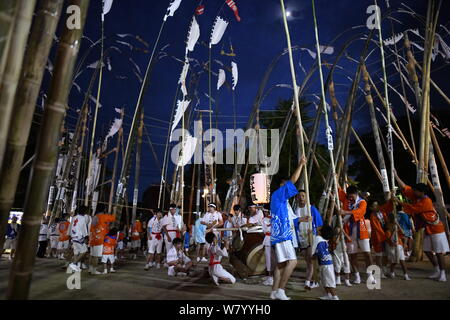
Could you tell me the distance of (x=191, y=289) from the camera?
262 inches

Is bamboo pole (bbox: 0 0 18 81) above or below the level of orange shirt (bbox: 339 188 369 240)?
above

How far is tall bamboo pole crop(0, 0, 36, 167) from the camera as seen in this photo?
260cm

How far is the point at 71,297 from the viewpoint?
17.7 ft

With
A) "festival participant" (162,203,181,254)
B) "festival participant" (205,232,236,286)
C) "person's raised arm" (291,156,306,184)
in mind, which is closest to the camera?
"person's raised arm" (291,156,306,184)

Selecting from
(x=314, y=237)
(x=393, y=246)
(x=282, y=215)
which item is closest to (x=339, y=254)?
(x=314, y=237)

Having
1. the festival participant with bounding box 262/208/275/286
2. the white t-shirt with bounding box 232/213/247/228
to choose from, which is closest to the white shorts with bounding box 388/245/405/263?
the festival participant with bounding box 262/208/275/286

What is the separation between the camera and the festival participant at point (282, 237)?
17.6 ft

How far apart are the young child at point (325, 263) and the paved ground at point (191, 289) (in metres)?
0.37

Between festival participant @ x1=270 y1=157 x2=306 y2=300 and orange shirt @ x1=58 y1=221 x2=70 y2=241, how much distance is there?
1062 cm

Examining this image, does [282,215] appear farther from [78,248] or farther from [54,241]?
[54,241]

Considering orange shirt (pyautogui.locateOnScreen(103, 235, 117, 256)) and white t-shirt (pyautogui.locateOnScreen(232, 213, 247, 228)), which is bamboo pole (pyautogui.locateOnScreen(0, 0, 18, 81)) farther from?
white t-shirt (pyautogui.locateOnScreen(232, 213, 247, 228))

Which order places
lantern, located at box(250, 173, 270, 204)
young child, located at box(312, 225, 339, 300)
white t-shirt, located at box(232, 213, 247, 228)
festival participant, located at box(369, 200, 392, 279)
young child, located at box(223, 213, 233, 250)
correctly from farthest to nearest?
lantern, located at box(250, 173, 270, 204) < young child, located at box(223, 213, 233, 250) < white t-shirt, located at box(232, 213, 247, 228) < festival participant, located at box(369, 200, 392, 279) < young child, located at box(312, 225, 339, 300)

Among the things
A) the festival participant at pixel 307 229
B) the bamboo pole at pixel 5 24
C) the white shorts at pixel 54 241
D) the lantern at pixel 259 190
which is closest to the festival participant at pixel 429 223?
the festival participant at pixel 307 229
